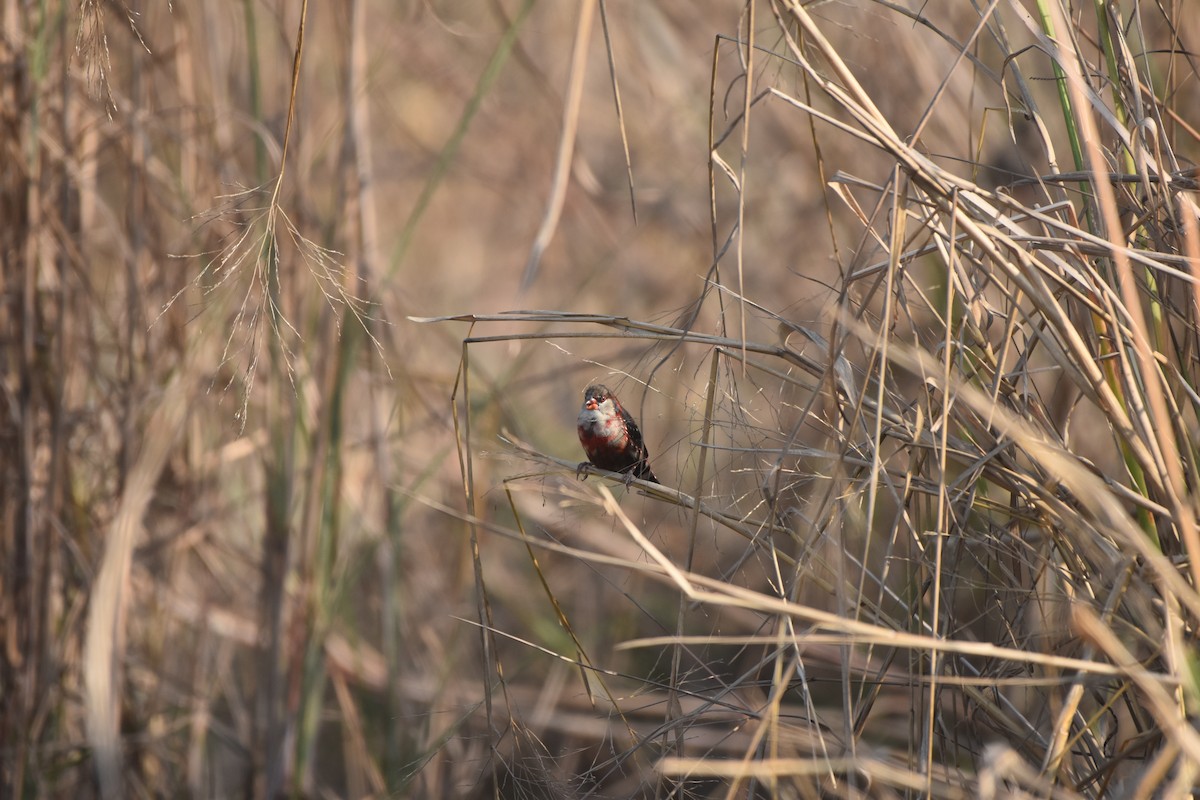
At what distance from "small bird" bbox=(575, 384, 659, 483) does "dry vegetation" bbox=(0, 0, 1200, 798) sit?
104mm

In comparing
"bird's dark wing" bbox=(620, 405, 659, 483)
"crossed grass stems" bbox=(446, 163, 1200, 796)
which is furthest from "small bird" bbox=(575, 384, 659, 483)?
"crossed grass stems" bbox=(446, 163, 1200, 796)

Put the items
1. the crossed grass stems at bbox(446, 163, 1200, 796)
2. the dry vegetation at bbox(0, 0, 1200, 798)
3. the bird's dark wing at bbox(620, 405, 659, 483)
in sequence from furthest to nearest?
the bird's dark wing at bbox(620, 405, 659, 483) < the dry vegetation at bbox(0, 0, 1200, 798) < the crossed grass stems at bbox(446, 163, 1200, 796)

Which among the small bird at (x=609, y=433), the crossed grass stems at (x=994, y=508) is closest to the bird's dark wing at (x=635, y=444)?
the small bird at (x=609, y=433)

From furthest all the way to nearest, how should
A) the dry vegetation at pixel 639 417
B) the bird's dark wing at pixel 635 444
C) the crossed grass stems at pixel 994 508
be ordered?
the bird's dark wing at pixel 635 444 < the dry vegetation at pixel 639 417 < the crossed grass stems at pixel 994 508

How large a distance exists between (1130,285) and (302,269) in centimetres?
225

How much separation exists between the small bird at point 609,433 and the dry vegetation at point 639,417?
0.10 m

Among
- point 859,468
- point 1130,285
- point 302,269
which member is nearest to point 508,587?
point 302,269

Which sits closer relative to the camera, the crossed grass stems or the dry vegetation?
the crossed grass stems

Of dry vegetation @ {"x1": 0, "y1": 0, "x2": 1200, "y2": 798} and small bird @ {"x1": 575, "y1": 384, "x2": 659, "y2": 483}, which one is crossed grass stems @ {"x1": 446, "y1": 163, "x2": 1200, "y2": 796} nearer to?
dry vegetation @ {"x1": 0, "y1": 0, "x2": 1200, "y2": 798}

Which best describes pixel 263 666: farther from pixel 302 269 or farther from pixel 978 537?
pixel 978 537

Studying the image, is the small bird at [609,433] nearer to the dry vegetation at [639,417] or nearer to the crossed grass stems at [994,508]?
the dry vegetation at [639,417]

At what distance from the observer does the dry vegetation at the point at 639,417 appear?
1301mm

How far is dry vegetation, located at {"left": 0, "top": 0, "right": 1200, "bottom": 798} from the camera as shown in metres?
1.30

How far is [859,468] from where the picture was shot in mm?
1622
